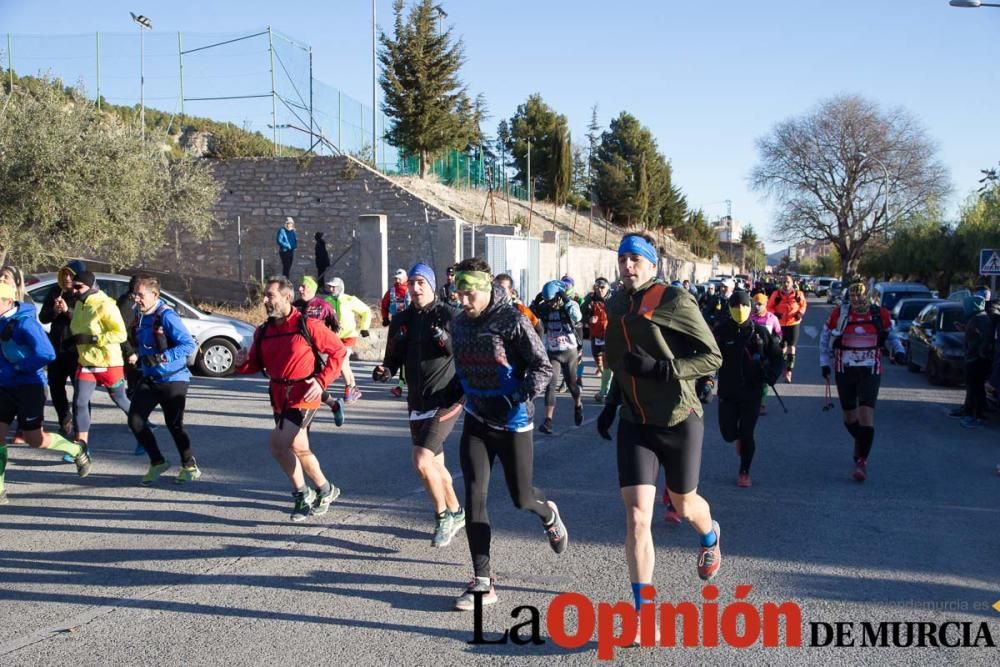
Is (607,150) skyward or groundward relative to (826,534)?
skyward

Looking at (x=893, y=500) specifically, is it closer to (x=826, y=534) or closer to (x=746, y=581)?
(x=826, y=534)

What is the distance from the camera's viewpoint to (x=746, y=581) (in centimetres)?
507

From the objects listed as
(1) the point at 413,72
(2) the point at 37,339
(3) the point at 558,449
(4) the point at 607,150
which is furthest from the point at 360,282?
(4) the point at 607,150

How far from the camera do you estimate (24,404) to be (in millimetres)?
6645

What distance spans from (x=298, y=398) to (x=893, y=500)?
4735 millimetres

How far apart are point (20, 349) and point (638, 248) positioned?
4791 millimetres

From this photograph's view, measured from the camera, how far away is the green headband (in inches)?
193

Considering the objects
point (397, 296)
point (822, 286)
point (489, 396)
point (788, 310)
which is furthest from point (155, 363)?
point (822, 286)

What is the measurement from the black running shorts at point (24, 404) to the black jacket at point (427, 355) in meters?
2.96

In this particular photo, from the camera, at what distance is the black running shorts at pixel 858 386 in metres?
7.60

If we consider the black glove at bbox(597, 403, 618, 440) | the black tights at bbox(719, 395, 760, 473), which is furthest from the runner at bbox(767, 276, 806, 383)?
the black tights at bbox(719, 395, 760, 473)

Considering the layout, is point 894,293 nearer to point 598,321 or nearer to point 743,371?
point 598,321

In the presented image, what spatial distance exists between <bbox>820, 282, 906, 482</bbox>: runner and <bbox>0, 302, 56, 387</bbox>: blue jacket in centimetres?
652

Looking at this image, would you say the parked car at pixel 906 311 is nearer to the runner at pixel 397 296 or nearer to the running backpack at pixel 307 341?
the runner at pixel 397 296
